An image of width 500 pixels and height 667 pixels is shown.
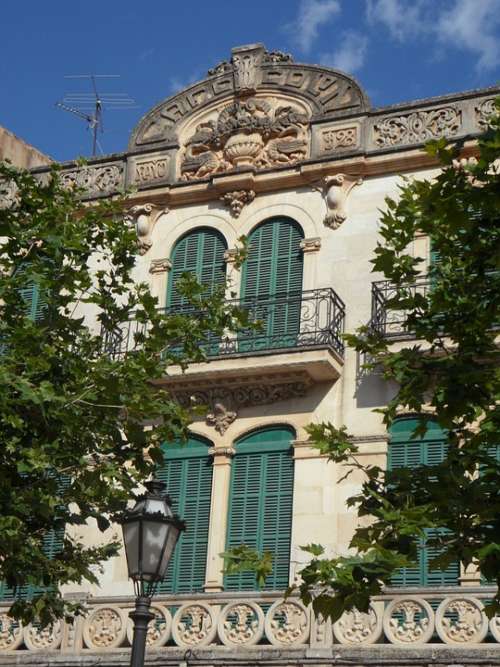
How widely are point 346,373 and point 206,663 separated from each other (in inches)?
186

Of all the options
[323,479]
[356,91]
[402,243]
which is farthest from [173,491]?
[402,243]

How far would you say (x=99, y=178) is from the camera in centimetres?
2317

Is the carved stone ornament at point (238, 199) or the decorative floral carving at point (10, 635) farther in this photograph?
the carved stone ornament at point (238, 199)

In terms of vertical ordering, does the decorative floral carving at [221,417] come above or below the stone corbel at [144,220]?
below

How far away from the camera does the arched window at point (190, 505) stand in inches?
762

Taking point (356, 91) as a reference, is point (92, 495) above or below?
below

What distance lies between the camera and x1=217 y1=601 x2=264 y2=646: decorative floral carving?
1741 cm

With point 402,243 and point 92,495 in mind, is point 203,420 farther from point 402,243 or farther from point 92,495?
point 402,243

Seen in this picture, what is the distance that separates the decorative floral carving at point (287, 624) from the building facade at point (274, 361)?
2 cm

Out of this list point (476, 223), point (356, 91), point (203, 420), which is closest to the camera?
point (476, 223)

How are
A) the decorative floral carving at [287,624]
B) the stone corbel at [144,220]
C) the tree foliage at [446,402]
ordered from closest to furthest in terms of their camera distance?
the tree foliage at [446,402] → the decorative floral carving at [287,624] → the stone corbel at [144,220]

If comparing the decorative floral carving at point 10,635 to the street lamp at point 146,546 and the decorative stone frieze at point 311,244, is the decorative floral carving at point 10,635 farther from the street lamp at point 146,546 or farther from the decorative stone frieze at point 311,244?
the street lamp at point 146,546

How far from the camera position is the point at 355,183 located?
68.7 ft

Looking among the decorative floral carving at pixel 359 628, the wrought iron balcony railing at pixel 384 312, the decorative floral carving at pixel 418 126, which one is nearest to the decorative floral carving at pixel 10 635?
the decorative floral carving at pixel 359 628
